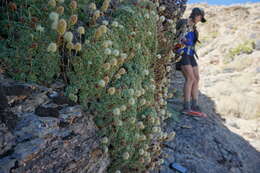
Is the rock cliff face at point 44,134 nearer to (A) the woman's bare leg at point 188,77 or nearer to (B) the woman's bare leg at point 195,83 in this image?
(A) the woman's bare leg at point 188,77

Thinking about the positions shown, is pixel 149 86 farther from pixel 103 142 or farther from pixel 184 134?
pixel 184 134

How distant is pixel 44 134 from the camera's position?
1.67 m

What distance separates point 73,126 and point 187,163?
8.12 feet

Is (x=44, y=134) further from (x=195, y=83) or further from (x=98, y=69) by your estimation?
(x=195, y=83)

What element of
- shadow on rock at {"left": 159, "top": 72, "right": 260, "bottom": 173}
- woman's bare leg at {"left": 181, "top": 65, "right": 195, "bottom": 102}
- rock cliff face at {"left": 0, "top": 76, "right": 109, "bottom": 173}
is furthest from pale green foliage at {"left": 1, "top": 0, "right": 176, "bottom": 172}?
woman's bare leg at {"left": 181, "top": 65, "right": 195, "bottom": 102}

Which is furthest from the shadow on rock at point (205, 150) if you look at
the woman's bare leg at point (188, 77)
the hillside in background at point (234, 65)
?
the hillside in background at point (234, 65)

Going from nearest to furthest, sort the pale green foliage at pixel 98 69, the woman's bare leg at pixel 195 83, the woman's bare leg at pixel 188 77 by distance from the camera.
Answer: the pale green foliage at pixel 98 69
the woman's bare leg at pixel 188 77
the woman's bare leg at pixel 195 83

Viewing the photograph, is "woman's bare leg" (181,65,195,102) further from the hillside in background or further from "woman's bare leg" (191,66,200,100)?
the hillside in background

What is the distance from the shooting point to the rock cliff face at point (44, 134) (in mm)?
1495

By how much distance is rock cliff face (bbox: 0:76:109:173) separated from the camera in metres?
1.50

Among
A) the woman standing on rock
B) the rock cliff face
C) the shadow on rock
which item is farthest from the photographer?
the woman standing on rock

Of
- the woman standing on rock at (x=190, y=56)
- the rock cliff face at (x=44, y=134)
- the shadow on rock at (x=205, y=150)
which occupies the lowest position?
the shadow on rock at (x=205, y=150)

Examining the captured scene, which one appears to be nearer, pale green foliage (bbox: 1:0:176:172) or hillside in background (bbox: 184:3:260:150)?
pale green foliage (bbox: 1:0:176:172)

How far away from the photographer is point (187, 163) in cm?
385
